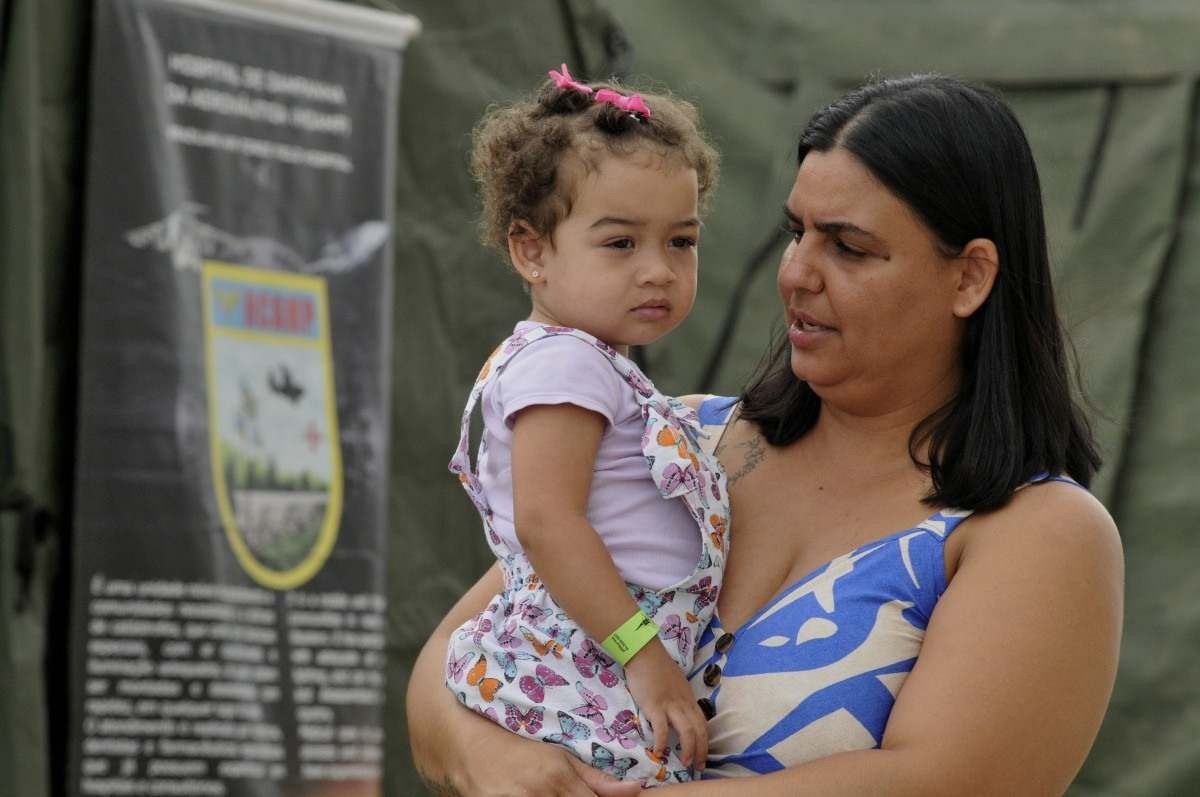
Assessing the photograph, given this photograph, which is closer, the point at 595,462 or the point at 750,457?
the point at 595,462

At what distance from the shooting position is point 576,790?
2168 millimetres

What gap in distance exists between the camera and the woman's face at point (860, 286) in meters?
2.31

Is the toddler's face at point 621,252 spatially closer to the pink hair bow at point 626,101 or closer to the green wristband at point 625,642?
the pink hair bow at point 626,101

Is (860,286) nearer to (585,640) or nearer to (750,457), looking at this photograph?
(750,457)

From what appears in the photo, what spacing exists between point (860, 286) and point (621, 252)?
0.31 metres

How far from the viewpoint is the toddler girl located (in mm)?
2207

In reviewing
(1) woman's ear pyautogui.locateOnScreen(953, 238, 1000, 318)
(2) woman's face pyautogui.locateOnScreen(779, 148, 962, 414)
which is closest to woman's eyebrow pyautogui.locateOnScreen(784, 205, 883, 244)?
(2) woman's face pyautogui.locateOnScreen(779, 148, 962, 414)

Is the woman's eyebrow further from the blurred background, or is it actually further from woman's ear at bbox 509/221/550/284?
the blurred background

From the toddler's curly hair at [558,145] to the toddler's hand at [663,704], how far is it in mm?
577

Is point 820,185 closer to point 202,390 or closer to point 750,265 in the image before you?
point 202,390

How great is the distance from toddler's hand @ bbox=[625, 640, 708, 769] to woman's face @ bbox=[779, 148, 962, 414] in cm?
44

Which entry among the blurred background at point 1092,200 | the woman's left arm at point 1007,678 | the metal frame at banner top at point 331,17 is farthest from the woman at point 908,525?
the blurred background at point 1092,200

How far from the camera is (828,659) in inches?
86.7

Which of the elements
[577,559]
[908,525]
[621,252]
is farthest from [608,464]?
[908,525]
